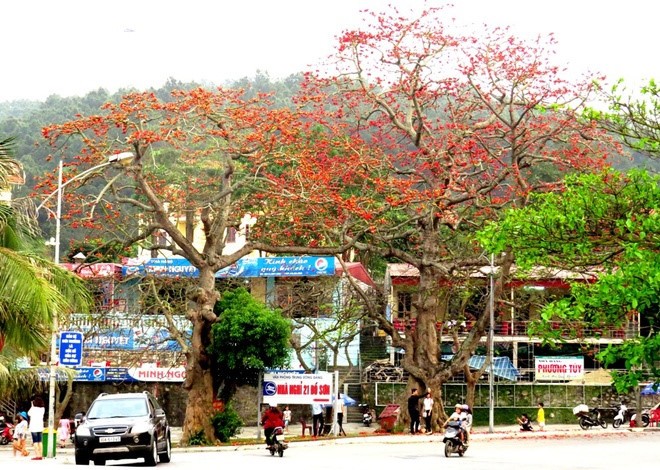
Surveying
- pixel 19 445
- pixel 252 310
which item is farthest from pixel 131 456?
pixel 252 310

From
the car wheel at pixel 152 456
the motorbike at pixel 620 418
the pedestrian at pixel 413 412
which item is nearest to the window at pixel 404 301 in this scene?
the motorbike at pixel 620 418

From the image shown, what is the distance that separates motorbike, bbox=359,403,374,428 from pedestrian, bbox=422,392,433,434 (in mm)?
11574

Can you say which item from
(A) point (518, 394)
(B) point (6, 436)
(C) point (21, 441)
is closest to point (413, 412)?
(C) point (21, 441)

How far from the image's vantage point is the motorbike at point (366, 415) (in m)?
49.1

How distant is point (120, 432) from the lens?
22.5 meters

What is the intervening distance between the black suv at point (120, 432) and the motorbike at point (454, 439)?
7.28m

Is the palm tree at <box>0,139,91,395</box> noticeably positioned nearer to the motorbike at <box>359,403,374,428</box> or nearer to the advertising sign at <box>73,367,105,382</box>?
the advertising sign at <box>73,367,105,382</box>

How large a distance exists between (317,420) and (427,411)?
14.0 ft

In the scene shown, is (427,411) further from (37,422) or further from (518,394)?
→ (518,394)

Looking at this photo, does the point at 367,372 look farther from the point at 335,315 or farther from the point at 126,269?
the point at 126,269

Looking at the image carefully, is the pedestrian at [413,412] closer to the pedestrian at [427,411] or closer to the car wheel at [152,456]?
the pedestrian at [427,411]

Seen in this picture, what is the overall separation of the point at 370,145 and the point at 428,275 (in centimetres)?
493

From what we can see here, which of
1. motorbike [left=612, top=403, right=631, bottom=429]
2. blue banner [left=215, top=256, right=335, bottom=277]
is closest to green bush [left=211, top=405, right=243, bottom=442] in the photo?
blue banner [left=215, top=256, right=335, bottom=277]

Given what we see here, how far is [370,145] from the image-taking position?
38906mm
